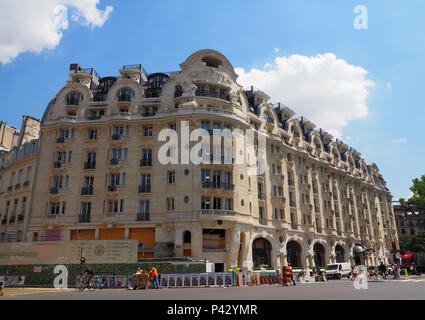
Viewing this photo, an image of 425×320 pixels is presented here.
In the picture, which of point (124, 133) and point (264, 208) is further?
point (264, 208)

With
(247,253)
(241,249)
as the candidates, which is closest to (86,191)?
(241,249)

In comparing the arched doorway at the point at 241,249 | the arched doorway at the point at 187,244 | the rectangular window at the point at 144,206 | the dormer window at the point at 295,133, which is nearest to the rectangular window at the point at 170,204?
the rectangular window at the point at 144,206

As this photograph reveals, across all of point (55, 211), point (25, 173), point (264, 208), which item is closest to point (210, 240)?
point (264, 208)

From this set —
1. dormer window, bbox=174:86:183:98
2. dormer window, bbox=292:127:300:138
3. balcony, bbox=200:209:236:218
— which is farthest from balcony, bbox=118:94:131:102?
dormer window, bbox=292:127:300:138

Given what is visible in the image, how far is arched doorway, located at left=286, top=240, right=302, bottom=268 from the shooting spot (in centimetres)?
4686

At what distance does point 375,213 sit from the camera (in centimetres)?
7506

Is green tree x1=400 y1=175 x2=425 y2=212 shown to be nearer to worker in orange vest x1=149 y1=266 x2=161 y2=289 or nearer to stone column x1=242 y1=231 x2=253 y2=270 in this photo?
stone column x1=242 y1=231 x2=253 y2=270

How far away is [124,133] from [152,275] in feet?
70.6

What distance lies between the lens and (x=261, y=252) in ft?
140

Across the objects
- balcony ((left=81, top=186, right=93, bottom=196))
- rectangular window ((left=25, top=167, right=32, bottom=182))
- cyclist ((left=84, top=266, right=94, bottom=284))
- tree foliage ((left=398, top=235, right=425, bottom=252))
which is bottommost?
cyclist ((left=84, top=266, right=94, bottom=284))

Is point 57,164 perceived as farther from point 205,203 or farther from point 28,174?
point 205,203

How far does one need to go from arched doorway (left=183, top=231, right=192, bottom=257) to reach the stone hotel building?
0.55ft

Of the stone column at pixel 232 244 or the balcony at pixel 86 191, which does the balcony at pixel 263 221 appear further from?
Result: the balcony at pixel 86 191

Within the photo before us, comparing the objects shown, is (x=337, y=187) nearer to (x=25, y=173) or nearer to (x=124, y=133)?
(x=124, y=133)
